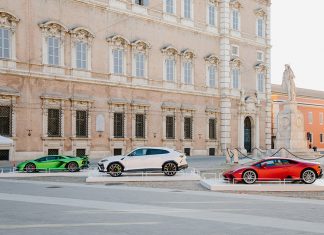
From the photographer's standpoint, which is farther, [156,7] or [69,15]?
[156,7]

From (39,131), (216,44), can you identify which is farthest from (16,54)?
(216,44)

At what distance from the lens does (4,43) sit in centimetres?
3188

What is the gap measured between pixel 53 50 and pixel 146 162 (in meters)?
14.7

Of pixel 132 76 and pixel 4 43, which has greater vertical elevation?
pixel 4 43

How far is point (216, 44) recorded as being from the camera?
160ft

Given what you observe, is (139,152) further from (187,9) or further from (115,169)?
(187,9)

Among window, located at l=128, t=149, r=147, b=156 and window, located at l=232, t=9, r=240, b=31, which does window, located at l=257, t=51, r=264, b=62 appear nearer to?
window, located at l=232, t=9, r=240, b=31

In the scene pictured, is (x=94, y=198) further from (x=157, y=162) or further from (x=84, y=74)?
(x=84, y=74)

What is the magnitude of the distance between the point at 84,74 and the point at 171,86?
381 inches

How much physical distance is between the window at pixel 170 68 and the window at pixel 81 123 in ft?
32.7

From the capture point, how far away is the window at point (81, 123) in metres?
35.9

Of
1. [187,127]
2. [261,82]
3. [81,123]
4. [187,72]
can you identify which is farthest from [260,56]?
[81,123]

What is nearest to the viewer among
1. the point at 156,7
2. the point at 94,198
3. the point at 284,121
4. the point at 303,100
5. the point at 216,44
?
the point at 94,198

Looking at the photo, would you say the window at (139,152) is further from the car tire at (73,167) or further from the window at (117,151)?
the window at (117,151)
